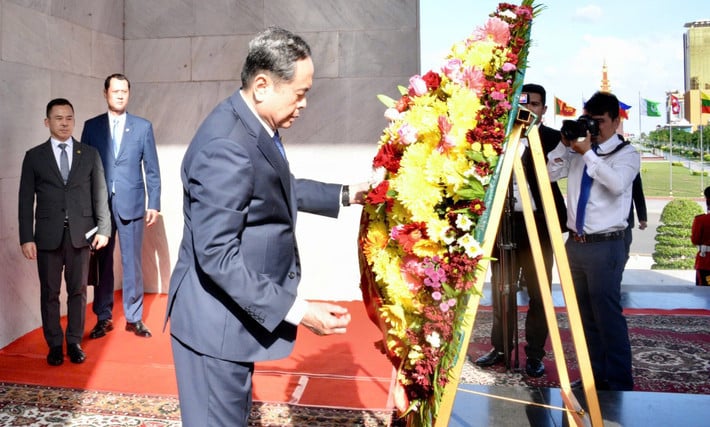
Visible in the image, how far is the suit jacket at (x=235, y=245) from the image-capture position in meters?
1.95

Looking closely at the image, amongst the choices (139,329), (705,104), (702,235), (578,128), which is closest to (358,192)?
(578,128)

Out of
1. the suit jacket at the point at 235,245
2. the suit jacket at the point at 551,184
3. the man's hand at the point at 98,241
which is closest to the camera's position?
the suit jacket at the point at 235,245

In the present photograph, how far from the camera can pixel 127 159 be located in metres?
5.42

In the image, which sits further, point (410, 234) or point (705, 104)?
point (705, 104)

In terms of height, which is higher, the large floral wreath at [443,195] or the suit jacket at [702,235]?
the large floral wreath at [443,195]

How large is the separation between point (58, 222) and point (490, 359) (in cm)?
317

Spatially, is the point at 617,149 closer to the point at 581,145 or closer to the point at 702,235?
the point at 581,145

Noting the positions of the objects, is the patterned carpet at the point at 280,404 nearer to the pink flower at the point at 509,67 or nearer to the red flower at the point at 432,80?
the red flower at the point at 432,80

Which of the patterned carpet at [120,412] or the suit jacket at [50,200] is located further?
the suit jacket at [50,200]

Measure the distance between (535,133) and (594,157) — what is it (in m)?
1.52

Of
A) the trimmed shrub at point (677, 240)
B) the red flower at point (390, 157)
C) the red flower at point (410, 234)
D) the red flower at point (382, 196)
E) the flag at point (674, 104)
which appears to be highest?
the flag at point (674, 104)

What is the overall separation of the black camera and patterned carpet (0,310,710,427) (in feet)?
5.47

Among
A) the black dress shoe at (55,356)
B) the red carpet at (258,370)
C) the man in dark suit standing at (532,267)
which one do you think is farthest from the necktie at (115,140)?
the man in dark suit standing at (532,267)

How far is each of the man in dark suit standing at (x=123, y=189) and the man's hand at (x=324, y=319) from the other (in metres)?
3.65
